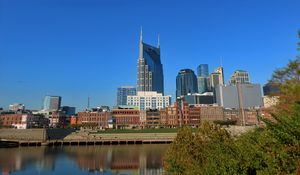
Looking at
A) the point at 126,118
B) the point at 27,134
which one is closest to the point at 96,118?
the point at 126,118

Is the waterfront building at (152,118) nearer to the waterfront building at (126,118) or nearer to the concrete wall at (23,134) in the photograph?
the waterfront building at (126,118)

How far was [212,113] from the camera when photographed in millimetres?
167500

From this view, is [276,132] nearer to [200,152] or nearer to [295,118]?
[295,118]

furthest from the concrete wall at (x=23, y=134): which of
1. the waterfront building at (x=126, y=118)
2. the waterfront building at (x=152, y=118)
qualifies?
the waterfront building at (x=152, y=118)

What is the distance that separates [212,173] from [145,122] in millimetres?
153725

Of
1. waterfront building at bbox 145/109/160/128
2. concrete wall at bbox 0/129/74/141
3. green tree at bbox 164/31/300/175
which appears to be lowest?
concrete wall at bbox 0/129/74/141

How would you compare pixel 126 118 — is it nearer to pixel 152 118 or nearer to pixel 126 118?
pixel 126 118

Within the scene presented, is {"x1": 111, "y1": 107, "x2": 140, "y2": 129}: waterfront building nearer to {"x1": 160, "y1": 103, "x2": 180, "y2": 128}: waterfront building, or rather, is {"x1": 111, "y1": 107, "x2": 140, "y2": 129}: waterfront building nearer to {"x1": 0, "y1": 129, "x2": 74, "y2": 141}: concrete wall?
{"x1": 160, "y1": 103, "x2": 180, "y2": 128}: waterfront building

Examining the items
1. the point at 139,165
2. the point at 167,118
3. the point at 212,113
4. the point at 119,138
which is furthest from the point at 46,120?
the point at 139,165

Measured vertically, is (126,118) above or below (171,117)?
below

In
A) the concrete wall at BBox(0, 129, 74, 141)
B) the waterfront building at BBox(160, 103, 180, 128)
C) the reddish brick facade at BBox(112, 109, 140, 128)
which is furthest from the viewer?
the reddish brick facade at BBox(112, 109, 140, 128)

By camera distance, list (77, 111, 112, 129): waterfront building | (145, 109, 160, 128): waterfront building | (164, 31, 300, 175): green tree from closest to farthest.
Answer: (164, 31, 300, 175): green tree
(145, 109, 160, 128): waterfront building
(77, 111, 112, 129): waterfront building

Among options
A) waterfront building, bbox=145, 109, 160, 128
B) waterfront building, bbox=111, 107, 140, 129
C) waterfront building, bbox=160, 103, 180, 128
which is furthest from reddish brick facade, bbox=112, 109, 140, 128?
waterfront building, bbox=160, 103, 180, 128

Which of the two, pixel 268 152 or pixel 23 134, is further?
pixel 23 134
